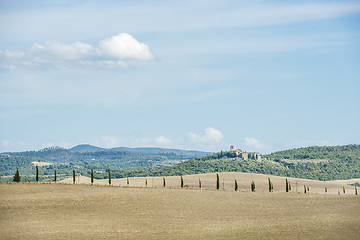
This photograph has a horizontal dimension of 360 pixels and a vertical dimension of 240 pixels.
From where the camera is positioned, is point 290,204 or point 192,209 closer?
point 192,209

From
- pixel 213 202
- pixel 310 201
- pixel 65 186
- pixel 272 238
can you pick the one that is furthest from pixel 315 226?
pixel 65 186

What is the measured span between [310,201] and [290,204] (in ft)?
26.1

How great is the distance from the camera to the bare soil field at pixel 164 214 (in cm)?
6353

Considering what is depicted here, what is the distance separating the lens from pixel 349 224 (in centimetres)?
7206

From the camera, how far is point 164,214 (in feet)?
254

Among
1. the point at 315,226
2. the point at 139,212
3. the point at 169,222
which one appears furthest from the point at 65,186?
the point at 315,226

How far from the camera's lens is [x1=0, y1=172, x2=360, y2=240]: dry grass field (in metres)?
63.5

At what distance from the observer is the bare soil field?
63531 millimetres

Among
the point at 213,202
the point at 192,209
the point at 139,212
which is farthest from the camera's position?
the point at 213,202

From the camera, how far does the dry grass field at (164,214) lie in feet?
208

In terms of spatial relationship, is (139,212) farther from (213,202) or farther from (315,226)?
(315,226)

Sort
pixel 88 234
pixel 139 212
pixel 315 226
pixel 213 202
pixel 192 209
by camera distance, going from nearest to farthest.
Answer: pixel 88 234
pixel 315 226
pixel 139 212
pixel 192 209
pixel 213 202

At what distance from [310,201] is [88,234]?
174 ft

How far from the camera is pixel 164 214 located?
7756 cm
